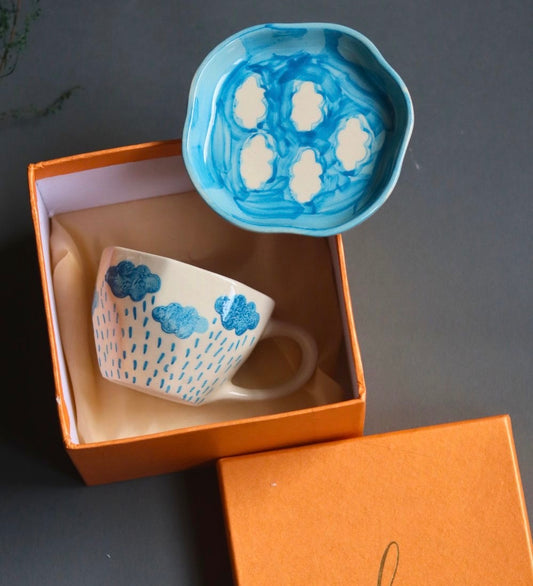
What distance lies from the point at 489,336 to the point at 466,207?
0.31 ft

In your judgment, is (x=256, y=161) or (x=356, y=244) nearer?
(x=256, y=161)

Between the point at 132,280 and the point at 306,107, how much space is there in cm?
14

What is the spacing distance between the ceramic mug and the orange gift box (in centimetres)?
3

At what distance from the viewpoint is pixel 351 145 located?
0.52m

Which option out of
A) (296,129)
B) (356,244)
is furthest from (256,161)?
(356,244)

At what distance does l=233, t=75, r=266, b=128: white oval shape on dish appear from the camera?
1.71 feet

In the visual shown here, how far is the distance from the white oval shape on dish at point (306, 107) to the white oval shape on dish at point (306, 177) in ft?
0.06

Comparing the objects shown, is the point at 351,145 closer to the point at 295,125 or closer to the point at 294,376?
the point at 295,125

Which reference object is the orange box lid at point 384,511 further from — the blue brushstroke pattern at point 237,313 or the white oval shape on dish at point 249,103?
the white oval shape on dish at point 249,103

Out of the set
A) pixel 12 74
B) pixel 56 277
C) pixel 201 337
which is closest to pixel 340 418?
pixel 201 337

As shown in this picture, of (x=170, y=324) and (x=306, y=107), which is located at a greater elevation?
(x=306, y=107)

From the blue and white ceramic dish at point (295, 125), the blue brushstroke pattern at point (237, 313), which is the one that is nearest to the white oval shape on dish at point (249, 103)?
the blue and white ceramic dish at point (295, 125)

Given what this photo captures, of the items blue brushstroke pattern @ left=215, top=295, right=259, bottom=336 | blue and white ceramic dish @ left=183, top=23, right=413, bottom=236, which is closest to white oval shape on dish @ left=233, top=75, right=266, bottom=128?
blue and white ceramic dish @ left=183, top=23, right=413, bottom=236

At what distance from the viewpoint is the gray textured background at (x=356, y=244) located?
1.94 ft
